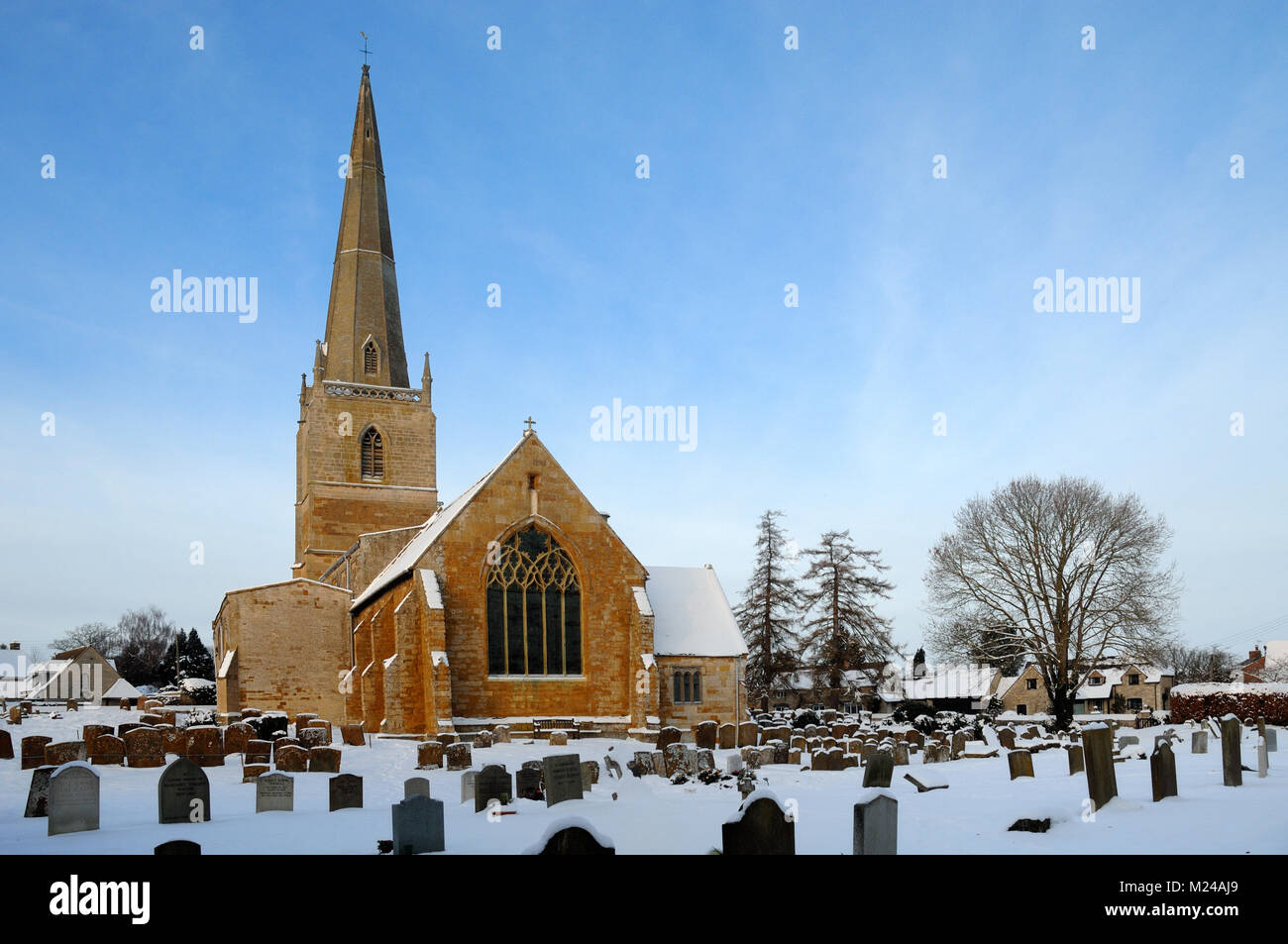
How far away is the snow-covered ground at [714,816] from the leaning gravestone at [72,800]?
0.18 metres

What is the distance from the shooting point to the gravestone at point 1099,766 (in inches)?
516

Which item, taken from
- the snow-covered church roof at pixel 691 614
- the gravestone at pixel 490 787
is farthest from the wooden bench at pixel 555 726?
the gravestone at pixel 490 787

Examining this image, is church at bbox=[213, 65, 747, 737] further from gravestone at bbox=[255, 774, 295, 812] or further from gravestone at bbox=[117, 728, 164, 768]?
gravestone at bbox=[255, 774, 295, 812]

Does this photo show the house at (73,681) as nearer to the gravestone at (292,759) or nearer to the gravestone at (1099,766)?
the gravestone at (292,759)

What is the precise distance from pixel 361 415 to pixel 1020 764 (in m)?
35.0

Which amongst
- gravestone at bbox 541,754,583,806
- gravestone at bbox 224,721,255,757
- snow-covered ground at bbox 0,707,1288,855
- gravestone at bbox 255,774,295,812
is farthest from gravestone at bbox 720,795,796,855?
gravestone at bbox 224,721,255,757

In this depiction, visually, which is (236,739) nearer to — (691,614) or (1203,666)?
(691,614)

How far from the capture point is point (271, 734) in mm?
26562

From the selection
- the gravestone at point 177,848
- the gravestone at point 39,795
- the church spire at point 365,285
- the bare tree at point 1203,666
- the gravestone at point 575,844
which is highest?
the church spire at point 365,285

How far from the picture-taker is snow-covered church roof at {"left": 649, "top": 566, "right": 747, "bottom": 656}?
113ft

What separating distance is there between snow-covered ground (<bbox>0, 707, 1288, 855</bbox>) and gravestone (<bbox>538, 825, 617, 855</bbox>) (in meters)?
0.69

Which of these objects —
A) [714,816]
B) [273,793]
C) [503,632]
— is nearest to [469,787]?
[273,793]
